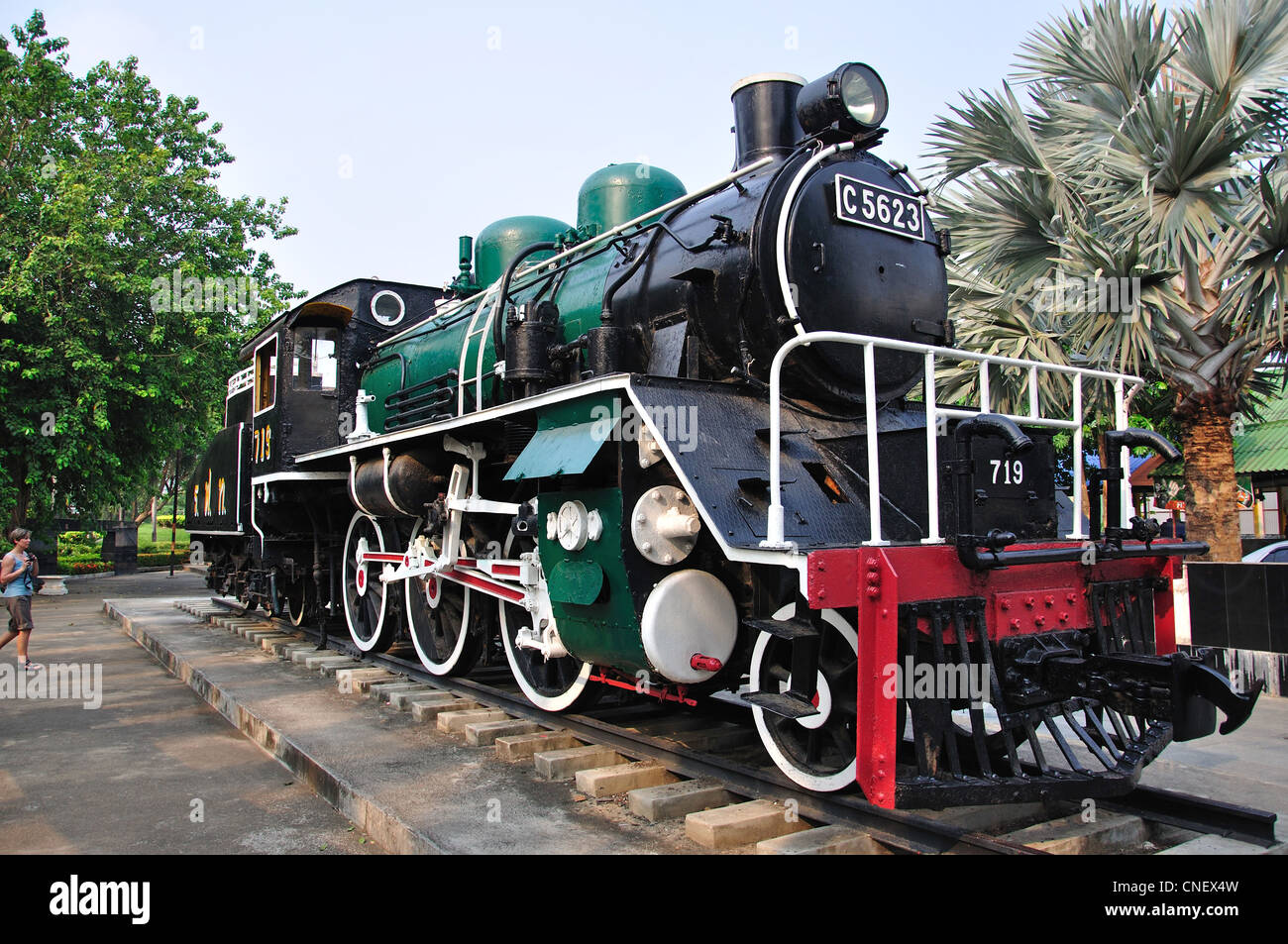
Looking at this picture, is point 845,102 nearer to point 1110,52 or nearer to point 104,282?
point 1110,52

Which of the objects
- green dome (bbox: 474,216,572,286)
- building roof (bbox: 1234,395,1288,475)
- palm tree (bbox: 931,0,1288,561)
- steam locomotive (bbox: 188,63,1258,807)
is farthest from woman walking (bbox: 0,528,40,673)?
building roof (bbox: 1234,395,1288,475)

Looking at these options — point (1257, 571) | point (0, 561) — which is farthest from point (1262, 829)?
point (0, 561)

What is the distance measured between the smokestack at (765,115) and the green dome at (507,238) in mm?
2861

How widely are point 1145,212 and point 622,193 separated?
15.6 ft

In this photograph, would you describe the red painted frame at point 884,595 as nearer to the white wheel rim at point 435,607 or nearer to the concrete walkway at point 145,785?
the concrete walkway at point 145,785

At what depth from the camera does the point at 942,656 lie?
328cm

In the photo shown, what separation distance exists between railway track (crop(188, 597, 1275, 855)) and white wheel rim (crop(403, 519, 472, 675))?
1471 mm

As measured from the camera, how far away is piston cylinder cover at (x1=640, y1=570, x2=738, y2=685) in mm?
3873

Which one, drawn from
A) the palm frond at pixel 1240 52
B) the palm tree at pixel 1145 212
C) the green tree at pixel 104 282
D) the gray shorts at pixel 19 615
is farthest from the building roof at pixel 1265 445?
the green tree at pixel 104 282

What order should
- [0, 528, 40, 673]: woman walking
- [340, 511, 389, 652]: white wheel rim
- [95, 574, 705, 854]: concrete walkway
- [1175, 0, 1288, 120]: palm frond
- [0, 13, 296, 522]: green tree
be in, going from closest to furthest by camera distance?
[95, 574, 705, 854]: concrete walkway < [1175, 0, 1288, 120]: palm frond < [340, 511, 389, 652]: white wheel rim < [0, 528, 40, 673]: woman walking < [0, 13, 296, 522]: green tree

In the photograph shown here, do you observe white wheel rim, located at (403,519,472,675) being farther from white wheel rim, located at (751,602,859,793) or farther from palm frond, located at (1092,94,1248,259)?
palm frond, located at (1092,94,1248,259)
